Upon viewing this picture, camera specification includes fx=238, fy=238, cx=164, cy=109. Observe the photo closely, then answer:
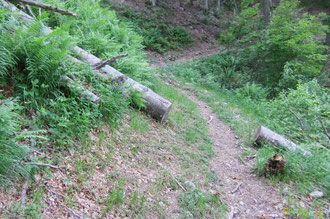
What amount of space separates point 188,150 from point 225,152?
1.19 metres

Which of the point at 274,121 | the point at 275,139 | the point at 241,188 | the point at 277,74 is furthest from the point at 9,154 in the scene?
the point at 277,74

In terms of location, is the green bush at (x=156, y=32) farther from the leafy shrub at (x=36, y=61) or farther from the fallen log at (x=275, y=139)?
the leafy shrub at (x=36, y=61)

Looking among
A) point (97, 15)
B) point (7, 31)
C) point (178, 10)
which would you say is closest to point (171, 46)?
point (178, 10)

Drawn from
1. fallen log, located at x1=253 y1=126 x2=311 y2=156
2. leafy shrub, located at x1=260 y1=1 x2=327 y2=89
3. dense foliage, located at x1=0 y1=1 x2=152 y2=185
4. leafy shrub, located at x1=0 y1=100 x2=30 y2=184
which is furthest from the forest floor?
leafy shrub, located at x1=260 y1=1 x2=327 y2=89

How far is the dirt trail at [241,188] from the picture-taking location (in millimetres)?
4214

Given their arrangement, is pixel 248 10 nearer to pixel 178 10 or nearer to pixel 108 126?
pixel 108 126

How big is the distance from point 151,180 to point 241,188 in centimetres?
196

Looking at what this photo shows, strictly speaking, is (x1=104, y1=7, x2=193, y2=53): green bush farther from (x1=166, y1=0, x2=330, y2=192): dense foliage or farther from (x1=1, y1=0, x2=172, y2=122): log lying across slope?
(x1=1, y1=0, x2=172, y2=122): log lying across slope

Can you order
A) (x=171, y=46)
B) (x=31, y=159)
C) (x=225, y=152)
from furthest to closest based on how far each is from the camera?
(x=171, y=46), (x=225, y=152), (x=31, y=159)

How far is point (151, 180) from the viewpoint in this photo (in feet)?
13.6

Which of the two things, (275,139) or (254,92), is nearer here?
(275,139)

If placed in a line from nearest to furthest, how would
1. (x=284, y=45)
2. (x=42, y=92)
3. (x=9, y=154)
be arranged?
1. (x=9, y=154)
2. (x=42, y=92)
3. (x=284, y=45)

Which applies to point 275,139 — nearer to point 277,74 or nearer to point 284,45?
point 284,45

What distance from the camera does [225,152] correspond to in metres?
6.20
